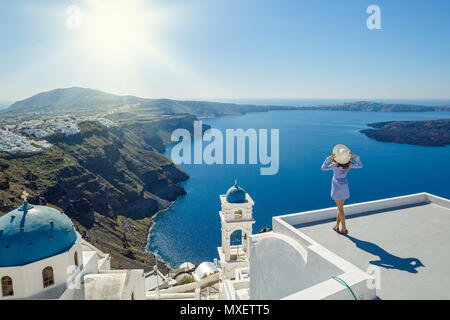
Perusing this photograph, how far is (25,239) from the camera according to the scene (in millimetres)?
9320

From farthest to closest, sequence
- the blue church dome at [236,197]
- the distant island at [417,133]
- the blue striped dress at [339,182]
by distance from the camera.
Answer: the distant island at [417,133]
the blue church dome at [236,197]
the blue striped dress at [339,182]

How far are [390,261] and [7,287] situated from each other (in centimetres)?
1093

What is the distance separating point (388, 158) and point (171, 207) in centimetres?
5692

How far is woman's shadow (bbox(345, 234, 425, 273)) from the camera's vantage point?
498 centimetres

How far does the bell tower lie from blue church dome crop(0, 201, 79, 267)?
8891mm

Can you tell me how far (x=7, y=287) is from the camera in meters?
9.17

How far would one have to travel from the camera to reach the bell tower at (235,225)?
55.0 feet

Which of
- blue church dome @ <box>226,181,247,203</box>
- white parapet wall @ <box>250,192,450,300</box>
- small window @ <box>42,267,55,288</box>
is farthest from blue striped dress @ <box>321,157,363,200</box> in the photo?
blue church dome @ <box>226,181,247,203</box>

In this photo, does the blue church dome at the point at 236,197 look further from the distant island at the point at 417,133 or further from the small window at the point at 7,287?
the distant island at the point at 417,133

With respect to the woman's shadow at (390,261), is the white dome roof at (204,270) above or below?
below

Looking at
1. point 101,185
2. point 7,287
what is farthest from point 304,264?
point 101,185

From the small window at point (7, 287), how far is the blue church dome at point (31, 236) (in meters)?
0.52

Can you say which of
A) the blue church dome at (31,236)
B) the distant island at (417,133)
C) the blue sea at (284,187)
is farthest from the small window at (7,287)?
the distant island at (417,133)

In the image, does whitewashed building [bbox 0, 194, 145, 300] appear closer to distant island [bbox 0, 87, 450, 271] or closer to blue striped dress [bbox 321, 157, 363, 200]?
→ blue striped dress [bbox 321, 157, 363, 200]
